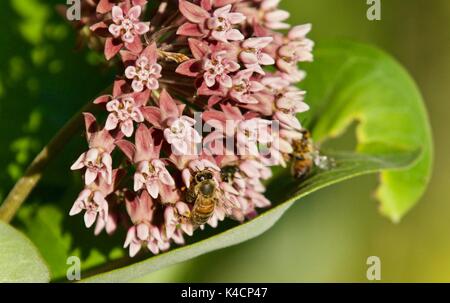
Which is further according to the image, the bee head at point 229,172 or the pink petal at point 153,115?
the bee head at point 229,172

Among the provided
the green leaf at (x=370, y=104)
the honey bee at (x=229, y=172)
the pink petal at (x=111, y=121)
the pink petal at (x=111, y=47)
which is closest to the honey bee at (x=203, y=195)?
the honey bee at (x=229, y=172)

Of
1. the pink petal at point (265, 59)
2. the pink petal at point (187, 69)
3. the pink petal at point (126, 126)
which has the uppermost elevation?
the pink petal at point (265, 59)

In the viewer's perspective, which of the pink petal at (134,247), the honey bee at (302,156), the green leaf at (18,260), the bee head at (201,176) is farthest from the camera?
the honey bee at (302,156)

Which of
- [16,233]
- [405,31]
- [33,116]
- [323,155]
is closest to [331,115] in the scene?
Answer: [323,155]

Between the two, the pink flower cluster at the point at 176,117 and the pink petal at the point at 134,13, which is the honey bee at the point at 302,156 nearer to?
the pink flower cluster at the point at 176,117

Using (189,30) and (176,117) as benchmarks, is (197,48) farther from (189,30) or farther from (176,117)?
(176,117)

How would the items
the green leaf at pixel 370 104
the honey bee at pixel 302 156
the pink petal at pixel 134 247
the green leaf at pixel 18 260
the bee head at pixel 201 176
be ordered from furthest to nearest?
the green leaf at pixel 370 104
the honey bee at pixel 302 156
the pink petal at pixel 134 247
the bee head at pixel 201 176
the green leaf at pixel 18 260

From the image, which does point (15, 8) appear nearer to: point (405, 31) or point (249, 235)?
point (249, 235)
